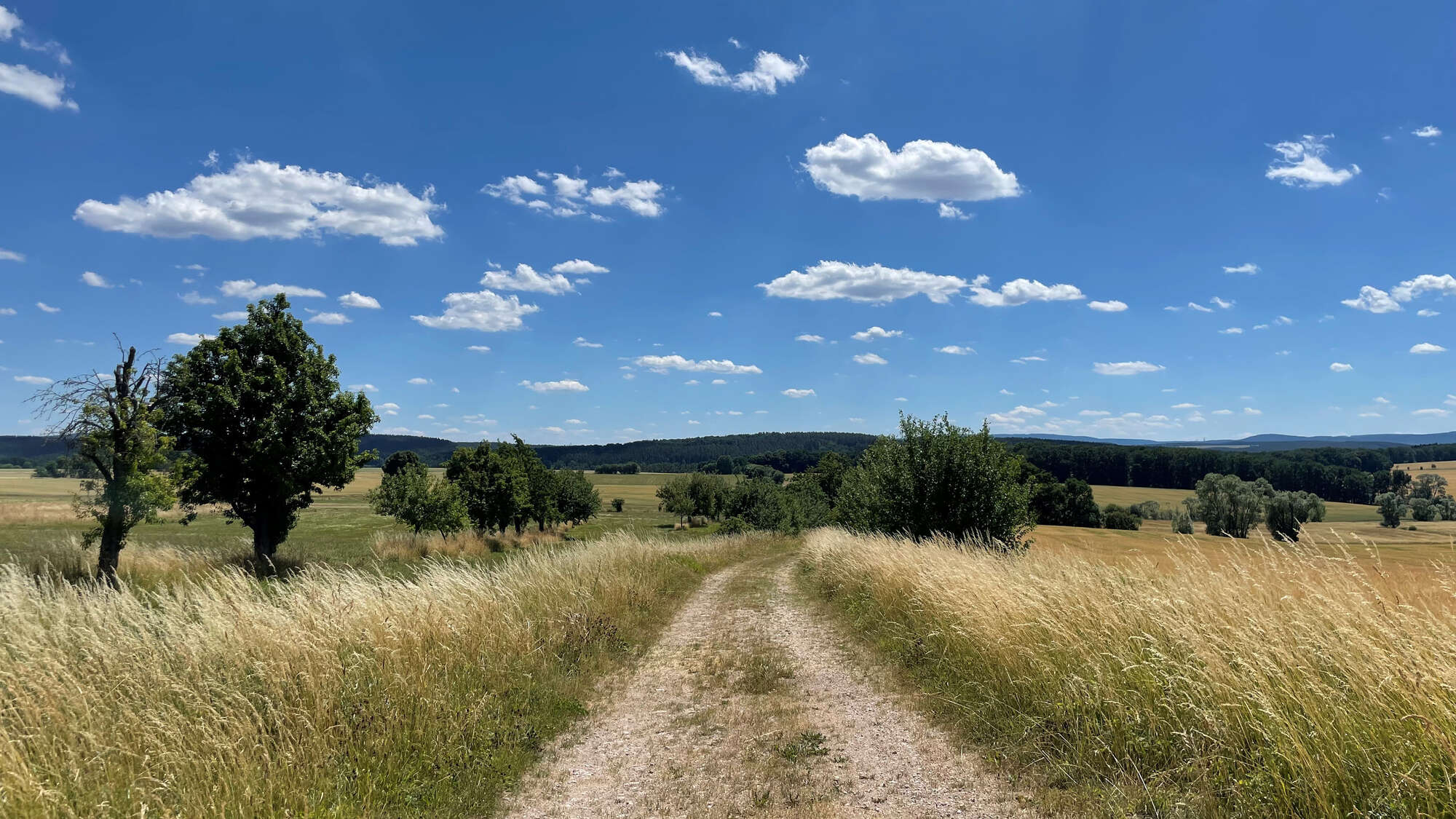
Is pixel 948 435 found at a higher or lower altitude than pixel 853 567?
higher

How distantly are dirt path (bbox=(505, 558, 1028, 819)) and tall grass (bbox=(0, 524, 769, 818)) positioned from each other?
630 mm

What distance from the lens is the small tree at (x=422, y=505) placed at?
39.4 meters

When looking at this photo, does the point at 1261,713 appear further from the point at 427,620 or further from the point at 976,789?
the point at 427,620

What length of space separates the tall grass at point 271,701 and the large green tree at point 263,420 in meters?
14.5

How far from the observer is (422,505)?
3950 centimetres

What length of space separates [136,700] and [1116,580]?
33.7 feet

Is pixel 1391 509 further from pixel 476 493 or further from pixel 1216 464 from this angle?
pixel 476 493

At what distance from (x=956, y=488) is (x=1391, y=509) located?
76212mm

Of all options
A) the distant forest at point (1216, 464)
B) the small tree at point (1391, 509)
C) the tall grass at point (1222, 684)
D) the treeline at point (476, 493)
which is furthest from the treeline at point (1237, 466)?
the tall grass at point (1222, 684)

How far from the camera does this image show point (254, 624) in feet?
21.2


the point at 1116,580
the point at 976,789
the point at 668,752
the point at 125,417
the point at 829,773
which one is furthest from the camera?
the point at 125,417

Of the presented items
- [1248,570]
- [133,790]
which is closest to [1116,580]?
[1248,570]

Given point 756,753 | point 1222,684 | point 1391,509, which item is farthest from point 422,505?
point 1391,509

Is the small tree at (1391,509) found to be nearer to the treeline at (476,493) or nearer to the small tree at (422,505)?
the treeline at (476,493)
